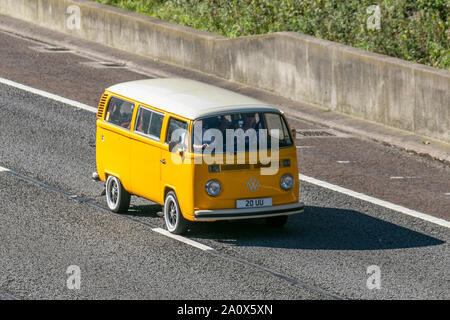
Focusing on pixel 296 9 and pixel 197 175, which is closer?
pixel 197 175

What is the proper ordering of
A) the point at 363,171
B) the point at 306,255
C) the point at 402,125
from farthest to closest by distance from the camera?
the point at 402,125 < the point at 363,171 < the point at 306,255

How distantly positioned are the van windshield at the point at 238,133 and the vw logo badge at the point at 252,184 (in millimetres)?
432

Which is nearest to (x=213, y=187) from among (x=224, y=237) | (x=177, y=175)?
(x=177, y=175)

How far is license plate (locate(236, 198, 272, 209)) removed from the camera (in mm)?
14047

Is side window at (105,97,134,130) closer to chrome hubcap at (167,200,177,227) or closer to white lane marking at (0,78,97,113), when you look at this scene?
chrome hubcap at (167,200,177,227)

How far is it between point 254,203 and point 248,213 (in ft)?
0.59

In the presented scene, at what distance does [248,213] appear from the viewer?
14.0m

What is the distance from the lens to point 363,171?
1797cm

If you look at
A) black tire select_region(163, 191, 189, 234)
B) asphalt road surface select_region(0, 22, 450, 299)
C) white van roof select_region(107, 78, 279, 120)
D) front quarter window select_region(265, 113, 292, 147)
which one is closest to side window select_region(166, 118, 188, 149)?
white van roof select_region(107, 78, 279, 120)

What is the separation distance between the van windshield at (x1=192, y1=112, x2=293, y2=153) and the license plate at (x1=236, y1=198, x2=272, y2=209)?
71 centimetres

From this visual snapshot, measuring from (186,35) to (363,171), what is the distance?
8.01 meters
